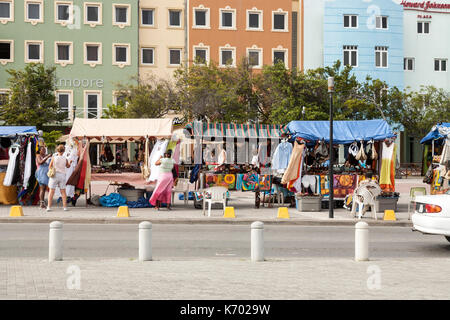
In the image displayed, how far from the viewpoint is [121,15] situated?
54531 millimetres

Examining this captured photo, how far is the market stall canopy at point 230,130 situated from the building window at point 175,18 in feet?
112

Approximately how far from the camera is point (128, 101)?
161 feet

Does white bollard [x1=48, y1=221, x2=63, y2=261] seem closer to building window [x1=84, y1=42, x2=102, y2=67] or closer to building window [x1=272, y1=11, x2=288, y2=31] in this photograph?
building window [x1=84, y1=42, x2=102, y2=67]

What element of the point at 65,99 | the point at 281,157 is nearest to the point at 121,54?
the point at 65,99

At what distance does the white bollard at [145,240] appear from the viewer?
1058 centimetres

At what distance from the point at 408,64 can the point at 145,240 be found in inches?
2090

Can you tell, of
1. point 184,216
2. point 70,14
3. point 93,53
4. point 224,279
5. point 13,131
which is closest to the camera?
point 224,279

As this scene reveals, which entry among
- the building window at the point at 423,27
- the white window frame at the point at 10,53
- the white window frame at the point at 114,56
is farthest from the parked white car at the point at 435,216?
the building window at the point at 423,27

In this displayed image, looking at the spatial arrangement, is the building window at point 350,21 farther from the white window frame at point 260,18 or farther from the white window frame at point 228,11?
the white window frame at point 228,11

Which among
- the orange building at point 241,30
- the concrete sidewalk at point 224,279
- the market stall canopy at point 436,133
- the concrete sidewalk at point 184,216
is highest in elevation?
the orange building at point 241,30

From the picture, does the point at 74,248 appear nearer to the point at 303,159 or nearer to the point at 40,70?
the point at 303,159

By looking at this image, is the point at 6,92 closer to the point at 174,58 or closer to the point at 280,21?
the point at 174,58

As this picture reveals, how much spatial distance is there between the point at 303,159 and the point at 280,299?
14750mm

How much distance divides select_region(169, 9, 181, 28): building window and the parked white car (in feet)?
149
